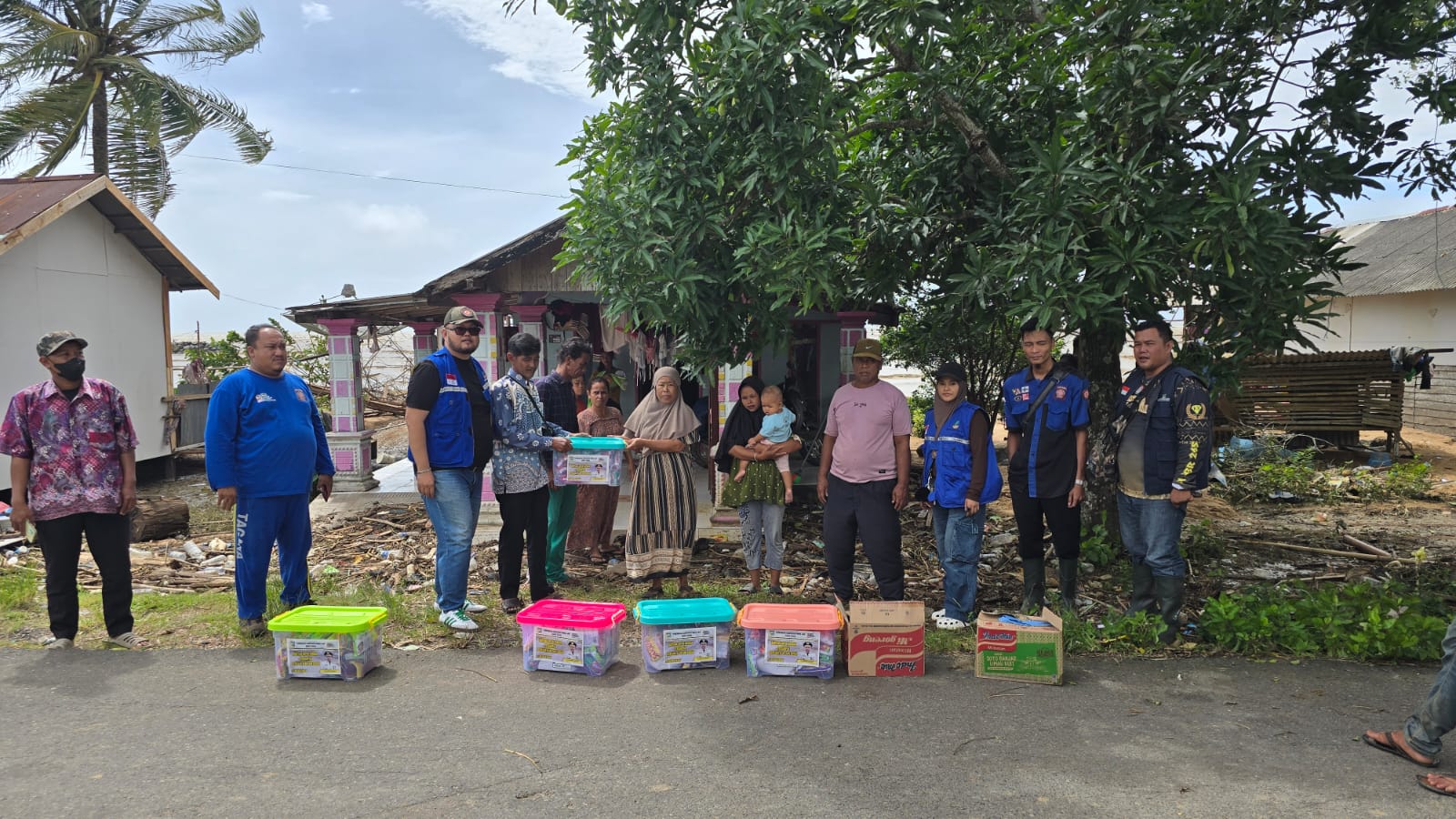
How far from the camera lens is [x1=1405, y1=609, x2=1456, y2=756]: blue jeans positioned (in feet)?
10.5

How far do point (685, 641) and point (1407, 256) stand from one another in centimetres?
2092

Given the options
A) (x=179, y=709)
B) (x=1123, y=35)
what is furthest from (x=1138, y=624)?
(x=179, y=709)

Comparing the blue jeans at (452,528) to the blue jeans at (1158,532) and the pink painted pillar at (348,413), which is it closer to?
the blue jeans at (1158,532)

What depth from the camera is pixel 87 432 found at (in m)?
4.89

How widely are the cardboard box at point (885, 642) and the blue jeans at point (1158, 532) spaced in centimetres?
150

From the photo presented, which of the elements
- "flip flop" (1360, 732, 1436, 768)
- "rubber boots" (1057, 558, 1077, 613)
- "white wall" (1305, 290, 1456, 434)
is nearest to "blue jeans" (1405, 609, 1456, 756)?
"flip flop" (1360, 732, 1436, 768)

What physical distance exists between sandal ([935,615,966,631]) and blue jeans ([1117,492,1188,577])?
3.70 feet

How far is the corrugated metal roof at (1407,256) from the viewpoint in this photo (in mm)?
16625

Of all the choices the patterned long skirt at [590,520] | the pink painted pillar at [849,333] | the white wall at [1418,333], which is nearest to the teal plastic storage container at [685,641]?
the patterned long skirt at [590,520]

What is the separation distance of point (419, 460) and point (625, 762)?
Answer: 7.74 feet

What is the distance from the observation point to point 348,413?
12711 mm

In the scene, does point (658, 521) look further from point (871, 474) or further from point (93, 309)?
point (93, 309)

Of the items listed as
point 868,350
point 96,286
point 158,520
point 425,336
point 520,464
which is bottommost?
point 158,520

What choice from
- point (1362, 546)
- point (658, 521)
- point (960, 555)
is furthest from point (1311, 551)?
point (658, 521)
